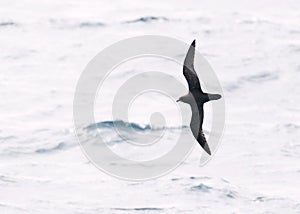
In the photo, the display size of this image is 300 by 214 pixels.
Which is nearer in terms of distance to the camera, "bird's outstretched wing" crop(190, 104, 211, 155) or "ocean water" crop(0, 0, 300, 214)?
"bird's outstretched wing" crop(190, 104, 211, 155)

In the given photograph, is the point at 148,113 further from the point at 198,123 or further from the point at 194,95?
the point at 194,95

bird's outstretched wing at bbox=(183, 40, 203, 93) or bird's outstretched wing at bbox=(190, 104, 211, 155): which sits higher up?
bird's outstretched wing at bbox=(183, 40, 203, 93)

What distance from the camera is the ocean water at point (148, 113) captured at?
76188mm

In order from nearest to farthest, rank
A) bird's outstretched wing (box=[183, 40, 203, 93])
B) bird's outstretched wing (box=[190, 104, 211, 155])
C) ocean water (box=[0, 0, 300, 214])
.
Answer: bird's outstretched wing (box=[183, 40, 203, 93]), bird's outstretched wing (box=[190, 104, 211, 155]), ocean water (box=[0, 0, 300, 214])

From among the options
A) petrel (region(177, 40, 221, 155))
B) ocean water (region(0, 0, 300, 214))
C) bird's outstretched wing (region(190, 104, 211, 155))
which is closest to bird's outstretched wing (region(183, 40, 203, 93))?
petrel (region(177, 40, 221, 155))

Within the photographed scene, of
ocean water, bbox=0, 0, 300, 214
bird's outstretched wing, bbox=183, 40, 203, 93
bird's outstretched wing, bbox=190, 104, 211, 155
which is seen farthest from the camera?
ocean water, bbox=0, 0, 300, 214

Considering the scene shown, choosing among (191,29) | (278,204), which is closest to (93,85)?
(191,29)

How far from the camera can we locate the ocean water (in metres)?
76.2

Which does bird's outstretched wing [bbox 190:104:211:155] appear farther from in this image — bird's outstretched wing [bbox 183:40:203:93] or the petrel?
bird's outstretched wing [bbox 183:40:203:93]

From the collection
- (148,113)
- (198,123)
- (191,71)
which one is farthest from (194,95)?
(148,113)

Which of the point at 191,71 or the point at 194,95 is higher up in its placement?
the point at 191,71

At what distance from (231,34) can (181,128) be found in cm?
3088

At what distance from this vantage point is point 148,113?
87188 mm

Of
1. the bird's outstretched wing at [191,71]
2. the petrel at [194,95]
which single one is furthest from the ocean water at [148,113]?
the bird's outstretched wing at [191,71]
